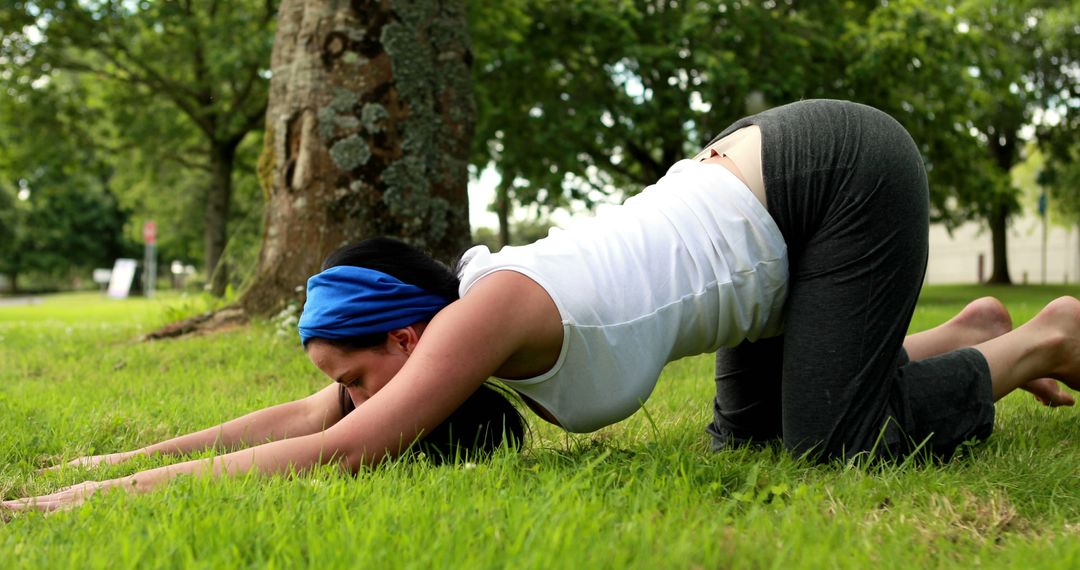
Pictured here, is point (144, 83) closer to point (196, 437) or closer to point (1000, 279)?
point (196, 437)

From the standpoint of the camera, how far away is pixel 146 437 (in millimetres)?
3598

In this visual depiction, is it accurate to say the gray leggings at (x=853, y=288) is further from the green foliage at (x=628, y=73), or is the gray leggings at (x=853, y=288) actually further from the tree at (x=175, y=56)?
the tree at (x=175, y=56)

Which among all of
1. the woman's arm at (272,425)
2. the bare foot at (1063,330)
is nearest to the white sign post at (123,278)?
the woman's arm at (272,425)

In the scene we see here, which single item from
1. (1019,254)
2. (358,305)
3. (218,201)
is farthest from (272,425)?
(1019,254)

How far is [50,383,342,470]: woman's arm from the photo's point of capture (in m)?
3.15

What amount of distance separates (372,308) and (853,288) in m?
1.43

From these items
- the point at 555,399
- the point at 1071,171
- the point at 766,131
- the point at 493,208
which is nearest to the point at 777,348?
the point at 766,131

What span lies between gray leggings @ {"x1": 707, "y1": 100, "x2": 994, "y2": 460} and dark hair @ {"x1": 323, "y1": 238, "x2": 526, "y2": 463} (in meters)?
0.92

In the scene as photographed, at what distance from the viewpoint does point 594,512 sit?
6.62ft

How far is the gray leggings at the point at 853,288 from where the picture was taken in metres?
2.71

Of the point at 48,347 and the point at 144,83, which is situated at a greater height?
the point at 144,83

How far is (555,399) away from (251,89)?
1909 centimetres

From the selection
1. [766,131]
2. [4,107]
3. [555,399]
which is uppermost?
[4,107]

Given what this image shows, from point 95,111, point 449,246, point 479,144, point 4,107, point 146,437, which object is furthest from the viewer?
point 95,111
